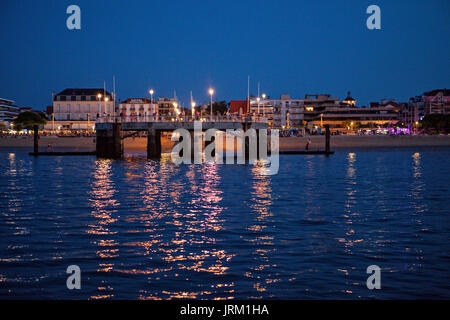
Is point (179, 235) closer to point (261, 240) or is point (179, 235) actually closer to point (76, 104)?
point (261, 240)

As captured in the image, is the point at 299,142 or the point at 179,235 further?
the point at 299,142

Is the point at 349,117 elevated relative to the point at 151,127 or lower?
elevated

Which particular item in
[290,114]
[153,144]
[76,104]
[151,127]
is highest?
[76,104]

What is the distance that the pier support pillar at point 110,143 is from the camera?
68.0 m

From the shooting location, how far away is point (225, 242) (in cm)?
→ 1766

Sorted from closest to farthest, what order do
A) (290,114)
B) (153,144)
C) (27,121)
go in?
(153,144) → (27,121) → (290,114)

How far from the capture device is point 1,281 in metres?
13.1

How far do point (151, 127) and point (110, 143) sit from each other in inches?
266

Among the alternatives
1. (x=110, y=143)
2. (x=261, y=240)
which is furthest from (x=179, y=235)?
(x=110, y=143)

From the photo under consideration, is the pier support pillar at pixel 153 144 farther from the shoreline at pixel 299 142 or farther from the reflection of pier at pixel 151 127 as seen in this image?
the shoreline at pixel 299 142

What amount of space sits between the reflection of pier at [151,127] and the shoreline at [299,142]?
23.4 meters

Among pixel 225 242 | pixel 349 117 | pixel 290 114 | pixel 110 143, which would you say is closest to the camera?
pixel 225 242

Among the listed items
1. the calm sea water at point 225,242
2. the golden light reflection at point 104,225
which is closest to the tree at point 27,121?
the golden light reflection at point 104,225
